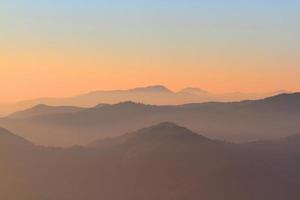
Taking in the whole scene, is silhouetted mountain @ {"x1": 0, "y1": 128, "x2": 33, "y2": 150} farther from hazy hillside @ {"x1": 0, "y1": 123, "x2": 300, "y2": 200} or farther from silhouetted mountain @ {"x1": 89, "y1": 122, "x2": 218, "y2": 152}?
silhouetted mountain @ {"x1": 89, "y1": 122, "x2": 218, "y2": 152}

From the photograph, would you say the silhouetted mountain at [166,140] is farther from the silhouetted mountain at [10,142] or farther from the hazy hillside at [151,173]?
the silhouetted mountain at [10,142]

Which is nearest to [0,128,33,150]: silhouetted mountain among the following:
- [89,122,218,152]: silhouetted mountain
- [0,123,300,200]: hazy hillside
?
[0,123,300,200]: hazy hillside

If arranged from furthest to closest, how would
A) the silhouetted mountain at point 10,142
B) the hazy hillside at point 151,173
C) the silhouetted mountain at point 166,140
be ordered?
the silhouetted mountain at point 10,142 < the silhouetted mountain at point 166,140 < the hazy hillside at point 151,173

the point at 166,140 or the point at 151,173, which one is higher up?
the point at 166,140

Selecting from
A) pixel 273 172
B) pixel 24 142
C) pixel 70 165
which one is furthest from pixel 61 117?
pixel 273 172

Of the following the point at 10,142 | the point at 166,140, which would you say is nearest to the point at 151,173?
the point at 166,140

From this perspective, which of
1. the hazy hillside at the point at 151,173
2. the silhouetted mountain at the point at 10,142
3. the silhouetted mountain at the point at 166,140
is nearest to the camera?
the hazy hillside at the point at 151,173

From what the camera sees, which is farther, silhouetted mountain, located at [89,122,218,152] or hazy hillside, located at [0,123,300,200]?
silhouetted mountain, located at [89,122,218,152]

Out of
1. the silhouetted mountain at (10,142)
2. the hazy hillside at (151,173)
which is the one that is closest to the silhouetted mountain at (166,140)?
the hazy hillside at (151,173)

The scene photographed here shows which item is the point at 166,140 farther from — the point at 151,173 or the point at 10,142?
the point at 10,142
